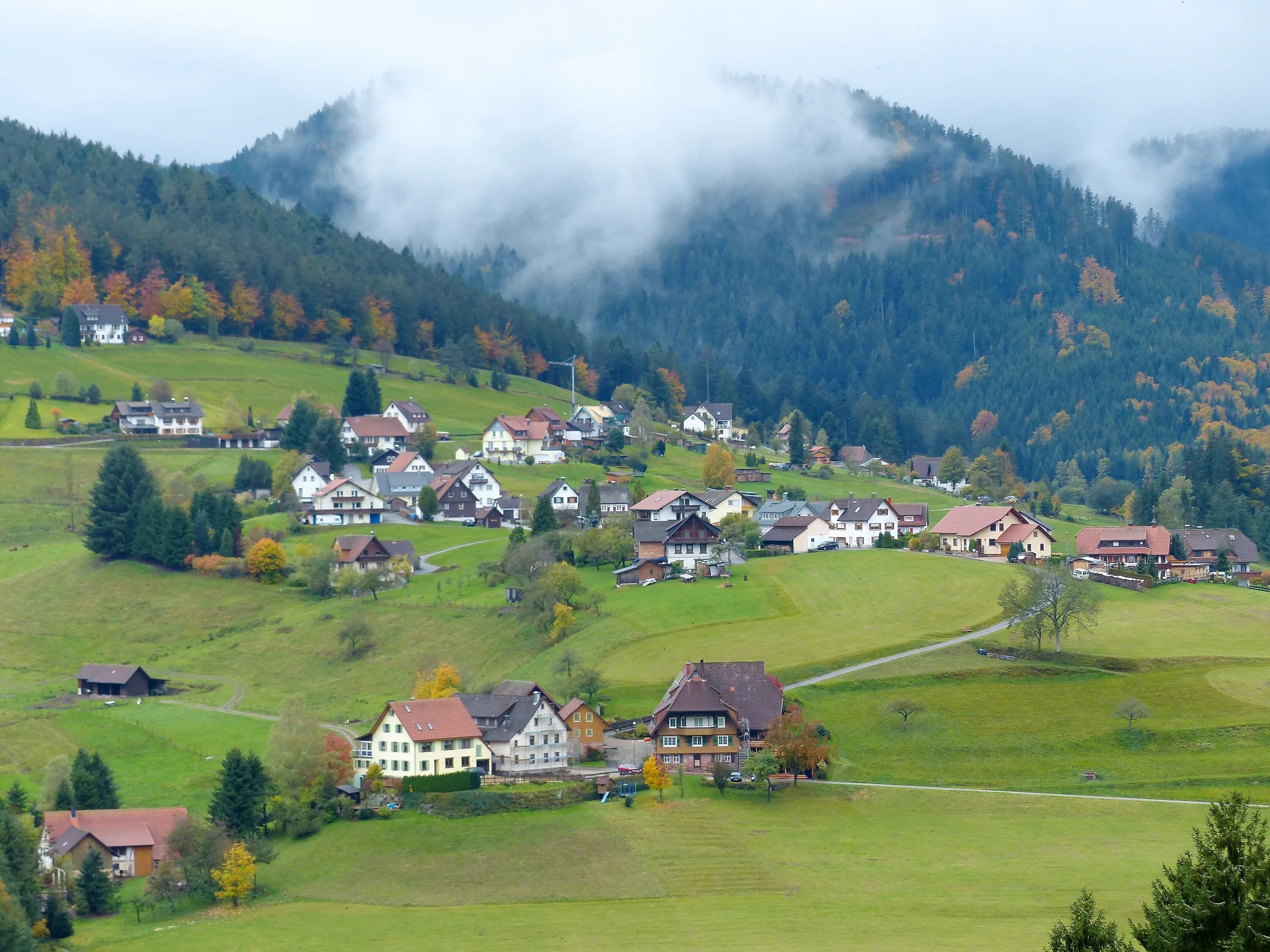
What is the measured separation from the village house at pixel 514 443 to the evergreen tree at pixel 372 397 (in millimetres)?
13167

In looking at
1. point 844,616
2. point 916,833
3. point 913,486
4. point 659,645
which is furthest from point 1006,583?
point 913,486

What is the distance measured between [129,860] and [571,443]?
96441 millimetres

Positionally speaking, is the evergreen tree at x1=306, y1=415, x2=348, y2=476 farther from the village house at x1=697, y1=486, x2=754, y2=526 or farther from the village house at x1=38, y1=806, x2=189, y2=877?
the village house at x1=38, y1=806, x2=189, y2=877

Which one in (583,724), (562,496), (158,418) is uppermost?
(158,418)

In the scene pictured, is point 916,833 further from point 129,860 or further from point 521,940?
point 129,860

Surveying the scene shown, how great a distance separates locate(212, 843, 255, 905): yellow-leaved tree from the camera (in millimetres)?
53938

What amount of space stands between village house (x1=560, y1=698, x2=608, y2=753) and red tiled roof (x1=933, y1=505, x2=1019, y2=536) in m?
43.4

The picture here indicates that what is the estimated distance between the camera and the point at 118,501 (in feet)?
352

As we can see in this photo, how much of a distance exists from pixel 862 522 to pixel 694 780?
156 feet

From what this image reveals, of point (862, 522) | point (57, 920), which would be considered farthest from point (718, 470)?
point (57, 920)

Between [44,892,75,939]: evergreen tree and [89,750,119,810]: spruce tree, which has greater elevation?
[89,750,119,810]: spruce tree

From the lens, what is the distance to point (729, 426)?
17938 centimetres

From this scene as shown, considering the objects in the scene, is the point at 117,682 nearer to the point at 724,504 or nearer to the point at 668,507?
the point at 668,507

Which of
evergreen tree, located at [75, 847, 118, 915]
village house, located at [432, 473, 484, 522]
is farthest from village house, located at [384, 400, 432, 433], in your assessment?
evergreen tree, located at [75, 847, 118, 915]
